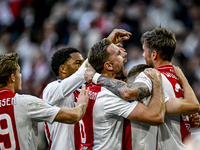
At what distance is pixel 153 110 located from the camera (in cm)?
251

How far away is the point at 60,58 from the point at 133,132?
6.65 ft

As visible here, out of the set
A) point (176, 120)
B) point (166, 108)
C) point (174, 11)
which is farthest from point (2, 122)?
point (174, 11)

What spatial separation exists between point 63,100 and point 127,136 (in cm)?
132

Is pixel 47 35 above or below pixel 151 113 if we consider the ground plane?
above

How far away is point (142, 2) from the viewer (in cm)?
729

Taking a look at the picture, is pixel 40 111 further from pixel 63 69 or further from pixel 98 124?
pixel 63 69

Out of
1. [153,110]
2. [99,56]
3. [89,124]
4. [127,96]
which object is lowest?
[89,124]

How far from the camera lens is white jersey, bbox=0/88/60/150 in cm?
256

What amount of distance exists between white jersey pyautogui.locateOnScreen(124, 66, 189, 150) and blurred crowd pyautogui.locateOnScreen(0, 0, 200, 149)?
3158 mm

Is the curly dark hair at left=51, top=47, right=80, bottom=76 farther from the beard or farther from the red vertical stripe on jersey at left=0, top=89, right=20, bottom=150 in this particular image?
the red vertical stripe on jersey at left=0, top=89, right=20, bottom=150

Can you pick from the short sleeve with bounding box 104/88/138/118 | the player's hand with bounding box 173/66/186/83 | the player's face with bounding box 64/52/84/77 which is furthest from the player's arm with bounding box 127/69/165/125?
the player's face with bounding box 64/52/84/77

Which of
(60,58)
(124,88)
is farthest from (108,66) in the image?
(60,58)

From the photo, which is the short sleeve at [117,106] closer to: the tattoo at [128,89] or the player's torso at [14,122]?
the tattoo at [128,89]

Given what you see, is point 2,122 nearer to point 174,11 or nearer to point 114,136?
point 114,136
